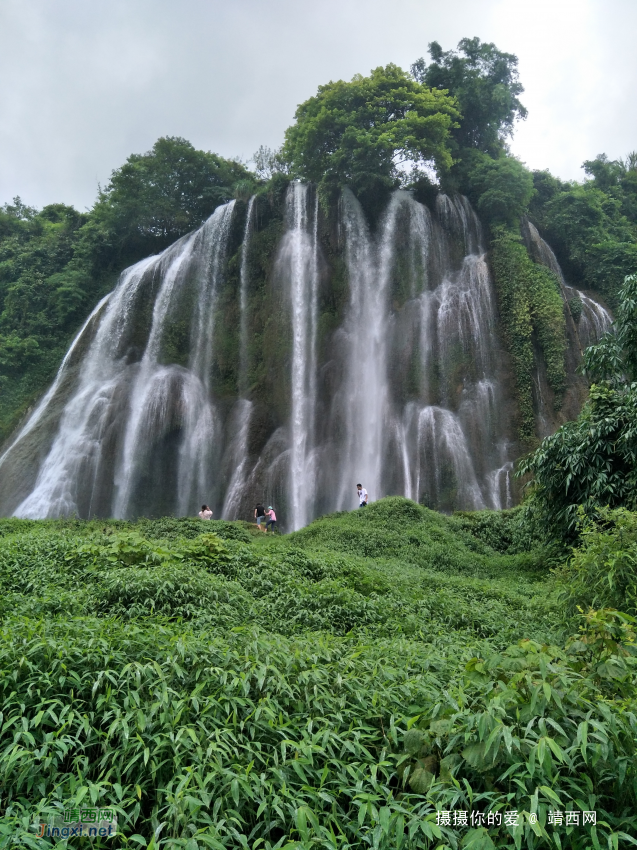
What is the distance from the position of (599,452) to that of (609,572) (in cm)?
452

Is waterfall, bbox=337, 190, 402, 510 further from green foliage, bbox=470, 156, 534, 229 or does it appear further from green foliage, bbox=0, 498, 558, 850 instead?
green foliage, bbox=0, 498, 558, 850

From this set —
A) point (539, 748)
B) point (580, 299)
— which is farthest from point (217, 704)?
point (580, 299)

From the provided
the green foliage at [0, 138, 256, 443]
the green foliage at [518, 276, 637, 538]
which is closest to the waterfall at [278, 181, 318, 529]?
the green foliage at [0, 138, 256, 443]

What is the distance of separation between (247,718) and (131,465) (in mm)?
20071

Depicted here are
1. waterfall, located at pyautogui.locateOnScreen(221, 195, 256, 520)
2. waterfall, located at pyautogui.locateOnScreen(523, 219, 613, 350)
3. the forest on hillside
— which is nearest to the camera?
the forest on hillside

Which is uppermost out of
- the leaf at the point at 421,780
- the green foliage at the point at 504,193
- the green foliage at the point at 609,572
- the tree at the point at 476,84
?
the tree at the point at 476,84

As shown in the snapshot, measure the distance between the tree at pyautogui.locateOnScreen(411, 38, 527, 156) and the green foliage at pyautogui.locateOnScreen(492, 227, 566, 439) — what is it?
681 centimetres

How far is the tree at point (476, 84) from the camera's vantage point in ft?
84.2

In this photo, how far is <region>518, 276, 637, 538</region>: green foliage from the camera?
28.1ft

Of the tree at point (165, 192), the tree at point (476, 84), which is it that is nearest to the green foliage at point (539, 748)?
the tree at point (476, 84)

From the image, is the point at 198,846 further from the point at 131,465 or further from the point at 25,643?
the point at 131,465

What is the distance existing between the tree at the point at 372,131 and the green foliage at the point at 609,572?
20.7 m

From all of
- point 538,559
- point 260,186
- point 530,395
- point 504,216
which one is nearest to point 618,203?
point 504,216

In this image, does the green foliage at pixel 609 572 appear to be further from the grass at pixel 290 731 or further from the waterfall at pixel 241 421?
the waterfall at pixel 241 421
